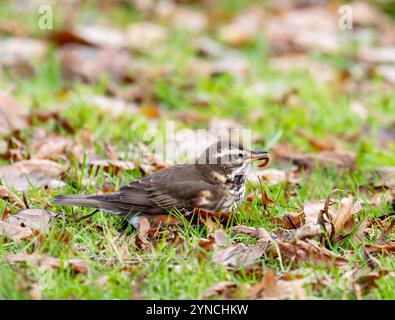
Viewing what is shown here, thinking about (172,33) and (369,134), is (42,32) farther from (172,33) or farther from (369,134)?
(369,134)

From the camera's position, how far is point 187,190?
6555 mm

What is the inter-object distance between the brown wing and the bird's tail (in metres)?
0.15

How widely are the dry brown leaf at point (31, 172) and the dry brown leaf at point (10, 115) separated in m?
1.08

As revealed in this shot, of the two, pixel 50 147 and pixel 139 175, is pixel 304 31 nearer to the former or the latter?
pixel 50 147

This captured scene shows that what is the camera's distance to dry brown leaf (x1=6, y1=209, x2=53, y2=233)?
6.06m

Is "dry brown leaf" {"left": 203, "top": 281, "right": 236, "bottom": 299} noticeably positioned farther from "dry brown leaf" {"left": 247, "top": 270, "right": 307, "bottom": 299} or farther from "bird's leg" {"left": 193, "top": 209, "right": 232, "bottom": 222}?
"bird's leg" {"left": 193, "top": 209, "right": 232, "bottom": 222}

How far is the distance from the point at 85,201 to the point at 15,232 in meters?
0.60

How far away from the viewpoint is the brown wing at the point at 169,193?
21.3 ft

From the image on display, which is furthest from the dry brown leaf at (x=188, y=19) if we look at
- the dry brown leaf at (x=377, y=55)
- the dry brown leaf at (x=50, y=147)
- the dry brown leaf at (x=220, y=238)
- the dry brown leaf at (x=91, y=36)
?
the dry brown leaf at (x=220, y=238)

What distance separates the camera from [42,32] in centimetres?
1211

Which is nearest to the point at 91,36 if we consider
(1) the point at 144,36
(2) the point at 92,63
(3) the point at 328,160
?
(1) the point at 144,36

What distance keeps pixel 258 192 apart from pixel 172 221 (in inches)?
42.2
